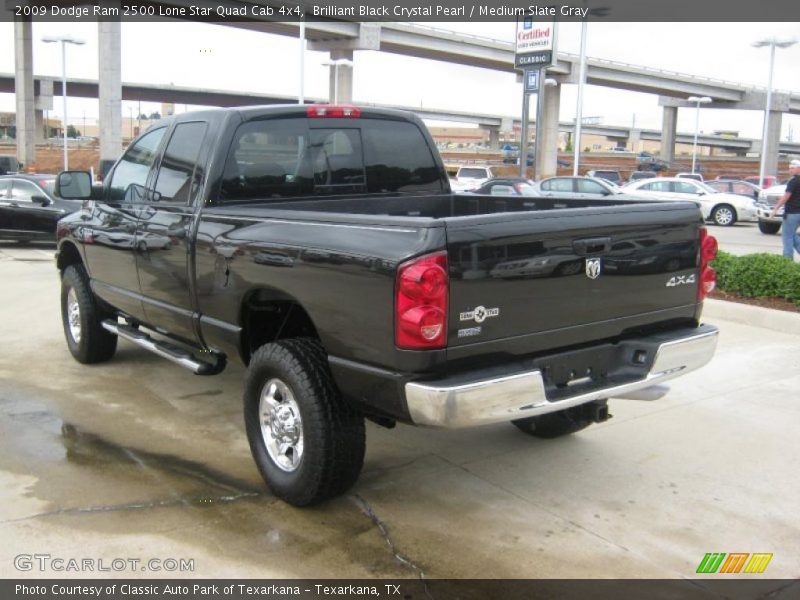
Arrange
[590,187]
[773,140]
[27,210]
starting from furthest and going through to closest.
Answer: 1. [773,140]
2. [590,187]
3. [27,210]

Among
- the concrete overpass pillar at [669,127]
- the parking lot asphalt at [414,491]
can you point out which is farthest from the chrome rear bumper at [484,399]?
the concrete overpass pillar at [669,127]

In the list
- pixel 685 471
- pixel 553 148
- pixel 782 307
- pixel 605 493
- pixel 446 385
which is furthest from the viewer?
pixel 553 148

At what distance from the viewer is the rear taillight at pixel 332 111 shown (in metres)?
5.37

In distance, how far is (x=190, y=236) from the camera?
4.97 meters

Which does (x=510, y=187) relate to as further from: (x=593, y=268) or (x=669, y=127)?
(x=669, y=127)

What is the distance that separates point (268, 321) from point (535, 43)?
3012 centimetres

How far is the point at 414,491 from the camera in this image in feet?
15.1

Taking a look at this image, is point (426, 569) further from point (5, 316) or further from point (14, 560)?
point (5, 316)

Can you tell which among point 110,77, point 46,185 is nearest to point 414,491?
point 46,185

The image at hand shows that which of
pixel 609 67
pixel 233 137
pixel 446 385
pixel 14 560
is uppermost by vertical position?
pixel 609 67

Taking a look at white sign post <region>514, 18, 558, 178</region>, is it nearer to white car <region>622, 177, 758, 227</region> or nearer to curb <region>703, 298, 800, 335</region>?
white car <region>622, 177, 758, 227</region>

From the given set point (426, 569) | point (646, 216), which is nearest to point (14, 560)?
point (426, 569)

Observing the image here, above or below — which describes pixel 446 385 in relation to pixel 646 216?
below

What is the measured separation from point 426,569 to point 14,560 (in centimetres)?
187
